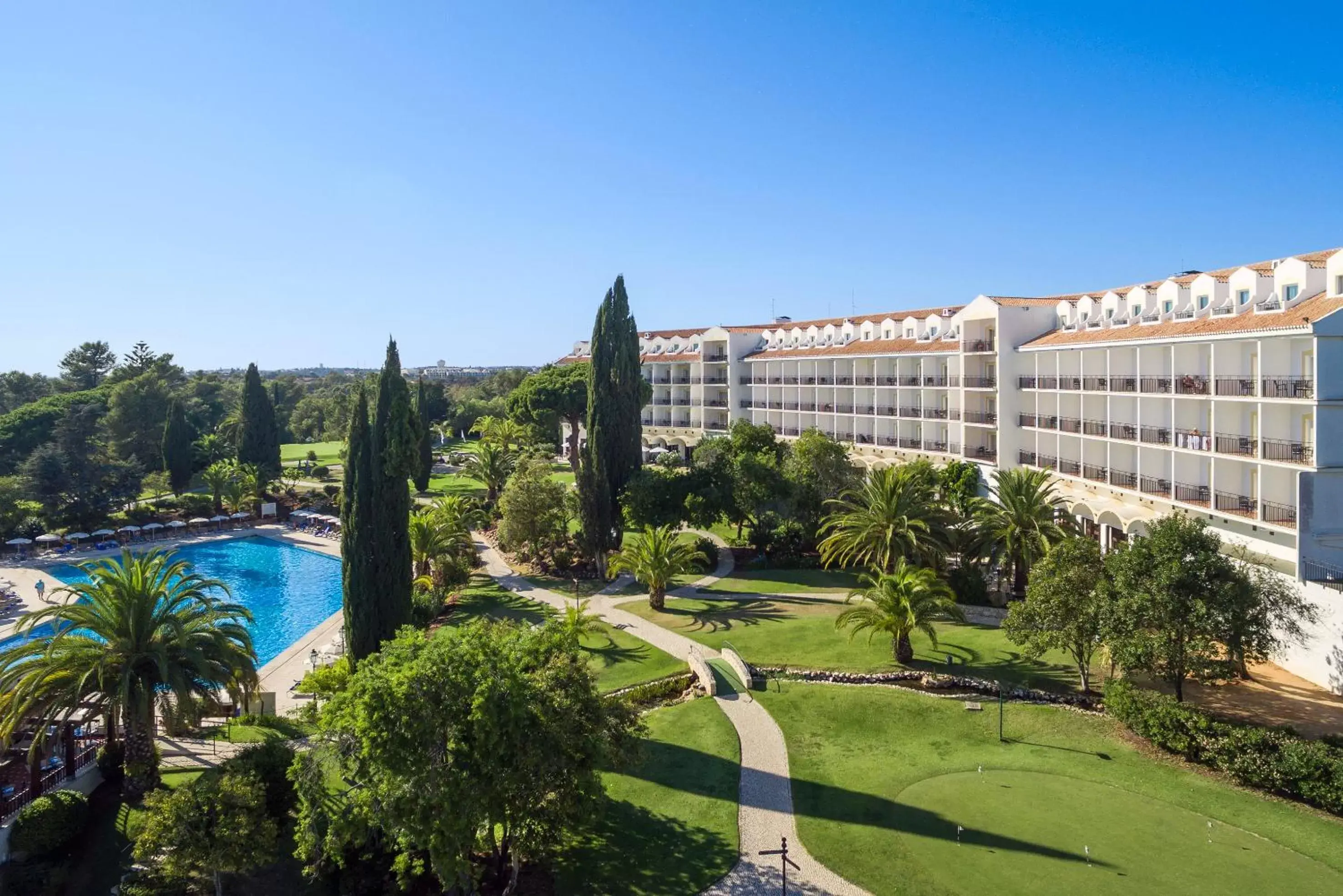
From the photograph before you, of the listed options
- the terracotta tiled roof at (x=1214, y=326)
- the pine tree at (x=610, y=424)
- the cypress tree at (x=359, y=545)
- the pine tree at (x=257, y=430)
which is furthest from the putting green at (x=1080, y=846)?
the pine tree at (x=257, y=430)

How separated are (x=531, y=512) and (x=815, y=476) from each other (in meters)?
14.0

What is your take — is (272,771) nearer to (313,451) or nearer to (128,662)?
Result: (128,662)

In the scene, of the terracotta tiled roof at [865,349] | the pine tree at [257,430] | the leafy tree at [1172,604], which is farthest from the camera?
the pine tree at [257,430]

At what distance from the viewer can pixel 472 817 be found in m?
13.6

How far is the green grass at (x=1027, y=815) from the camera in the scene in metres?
15.3

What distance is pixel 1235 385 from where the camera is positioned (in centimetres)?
2952

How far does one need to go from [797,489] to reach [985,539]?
10.0 meters

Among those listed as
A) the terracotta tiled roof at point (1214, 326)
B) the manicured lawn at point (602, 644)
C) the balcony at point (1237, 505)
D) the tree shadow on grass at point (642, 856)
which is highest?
the terracotta tiled roof at point (1214, 326)

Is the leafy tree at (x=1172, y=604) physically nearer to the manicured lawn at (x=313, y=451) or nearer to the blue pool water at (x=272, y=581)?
the blue pool water at (x=272, y=581)

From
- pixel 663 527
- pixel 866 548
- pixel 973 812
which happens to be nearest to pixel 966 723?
pixel 973 812

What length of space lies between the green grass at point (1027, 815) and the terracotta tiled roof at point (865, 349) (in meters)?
30.7

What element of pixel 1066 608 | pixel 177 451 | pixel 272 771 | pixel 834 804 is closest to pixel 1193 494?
pixel 1066 608

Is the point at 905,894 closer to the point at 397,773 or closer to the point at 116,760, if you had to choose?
the point at 397,773

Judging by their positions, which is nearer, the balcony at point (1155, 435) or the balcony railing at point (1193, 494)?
the balcony railing at point (1193, 494)
